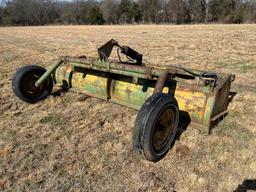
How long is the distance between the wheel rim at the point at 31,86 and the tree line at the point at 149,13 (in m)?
48.8

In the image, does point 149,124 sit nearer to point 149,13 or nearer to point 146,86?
point 146,86

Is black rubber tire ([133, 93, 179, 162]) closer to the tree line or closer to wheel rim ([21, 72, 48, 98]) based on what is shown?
wheel rim ([21, 72, 48, 98])

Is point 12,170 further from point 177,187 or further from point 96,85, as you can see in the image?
point 96,85

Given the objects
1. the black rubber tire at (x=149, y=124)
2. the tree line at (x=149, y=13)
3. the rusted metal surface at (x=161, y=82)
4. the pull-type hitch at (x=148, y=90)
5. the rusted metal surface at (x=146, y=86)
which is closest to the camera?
the black rubber tire at (x=149, y=124)

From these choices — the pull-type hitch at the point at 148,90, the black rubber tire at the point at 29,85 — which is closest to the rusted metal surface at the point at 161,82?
the pull-type hitch at the point at 148,90

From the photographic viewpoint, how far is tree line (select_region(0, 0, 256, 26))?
5169 centimetres

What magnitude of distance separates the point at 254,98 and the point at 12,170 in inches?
171

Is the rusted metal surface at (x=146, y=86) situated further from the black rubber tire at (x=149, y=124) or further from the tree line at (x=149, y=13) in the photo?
the tree line at (x=149, y=13)

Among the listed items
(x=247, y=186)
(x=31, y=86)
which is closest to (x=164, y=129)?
(x=247, y=186)

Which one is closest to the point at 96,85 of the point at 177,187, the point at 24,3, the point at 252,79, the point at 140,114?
the point at 140,114

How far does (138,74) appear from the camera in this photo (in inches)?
132

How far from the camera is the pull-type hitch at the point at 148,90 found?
2.82m

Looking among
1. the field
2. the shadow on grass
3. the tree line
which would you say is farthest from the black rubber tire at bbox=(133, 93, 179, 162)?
the tree line

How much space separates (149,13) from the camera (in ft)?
189
